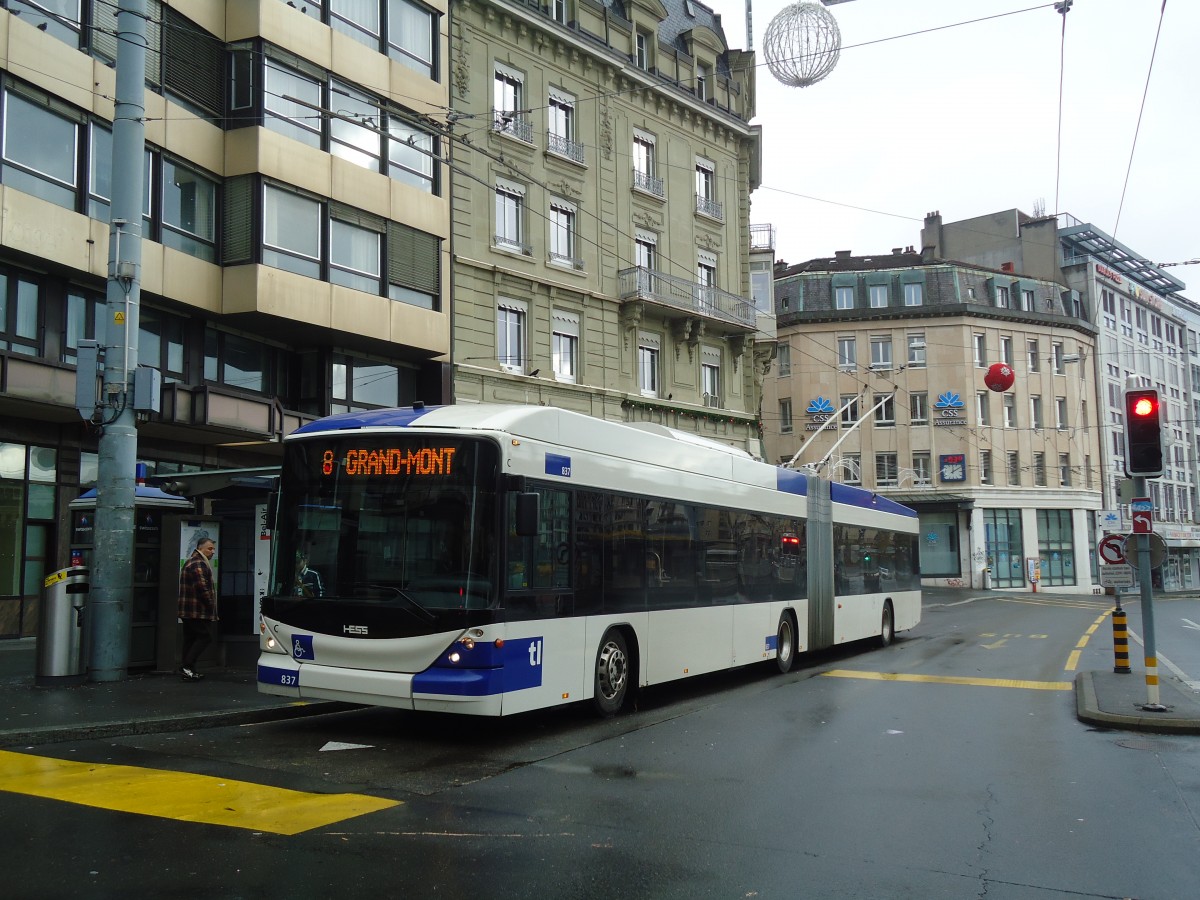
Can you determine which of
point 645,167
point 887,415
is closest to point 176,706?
point 645,167

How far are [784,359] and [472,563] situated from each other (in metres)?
54.9

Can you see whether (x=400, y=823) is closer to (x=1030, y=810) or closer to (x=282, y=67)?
(x=1030, y=810)

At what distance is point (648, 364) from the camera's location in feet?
108

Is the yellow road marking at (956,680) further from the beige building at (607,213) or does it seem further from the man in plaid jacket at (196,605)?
the beige building at (607,213)

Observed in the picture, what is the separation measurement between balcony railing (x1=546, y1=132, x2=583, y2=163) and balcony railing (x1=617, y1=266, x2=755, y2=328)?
348 centimetres

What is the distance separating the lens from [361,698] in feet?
30.6

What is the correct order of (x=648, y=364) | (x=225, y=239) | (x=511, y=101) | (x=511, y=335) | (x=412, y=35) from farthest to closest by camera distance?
1. (x=648, y=364)
2. (x=511, y=101)
3. (x=511, y=335)
4. (x=412, y=35)
5. (x=225, y=239)

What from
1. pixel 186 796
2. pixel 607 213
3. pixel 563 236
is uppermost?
pixel 607 213

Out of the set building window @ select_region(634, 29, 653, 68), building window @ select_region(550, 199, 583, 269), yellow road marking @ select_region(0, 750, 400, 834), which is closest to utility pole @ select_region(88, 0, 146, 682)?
yellow road marking @ select_region(0, 750, 400, 834)

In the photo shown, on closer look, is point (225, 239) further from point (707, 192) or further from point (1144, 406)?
point (707, 192)

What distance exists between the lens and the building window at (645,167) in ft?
107

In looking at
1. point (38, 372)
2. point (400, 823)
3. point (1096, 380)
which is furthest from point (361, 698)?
point (1096, 380)

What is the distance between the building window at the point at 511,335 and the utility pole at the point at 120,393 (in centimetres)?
1465

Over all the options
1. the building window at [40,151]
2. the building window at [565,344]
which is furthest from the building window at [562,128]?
the building window at [40,151]
